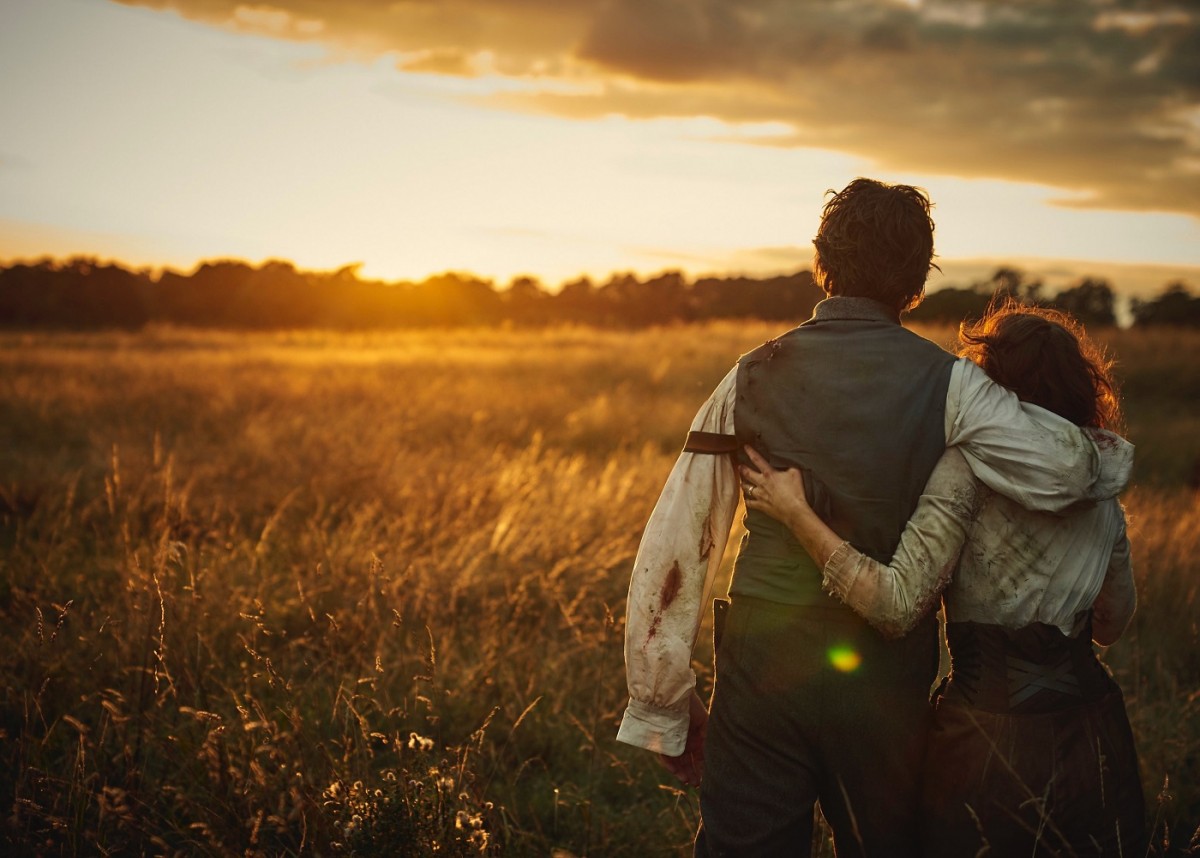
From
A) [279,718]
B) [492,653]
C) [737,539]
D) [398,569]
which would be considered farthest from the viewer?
[737,539]

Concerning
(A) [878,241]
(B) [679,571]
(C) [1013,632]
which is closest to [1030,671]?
(C) [1013,632]

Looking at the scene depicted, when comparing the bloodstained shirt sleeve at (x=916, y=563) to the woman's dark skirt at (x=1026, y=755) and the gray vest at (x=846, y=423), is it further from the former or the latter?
the woman's dark skirt at (x=1026, y=755)

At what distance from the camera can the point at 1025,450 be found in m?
1.72

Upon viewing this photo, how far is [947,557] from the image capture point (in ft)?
5.90

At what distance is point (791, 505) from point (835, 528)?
135 mm

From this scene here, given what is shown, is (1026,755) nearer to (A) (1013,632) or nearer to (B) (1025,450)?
(A) (1013,632)

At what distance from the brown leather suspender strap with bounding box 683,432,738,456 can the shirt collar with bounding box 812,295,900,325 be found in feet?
1.18

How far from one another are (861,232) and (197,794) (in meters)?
2.89

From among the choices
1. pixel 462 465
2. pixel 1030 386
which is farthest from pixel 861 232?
pixel 462 465

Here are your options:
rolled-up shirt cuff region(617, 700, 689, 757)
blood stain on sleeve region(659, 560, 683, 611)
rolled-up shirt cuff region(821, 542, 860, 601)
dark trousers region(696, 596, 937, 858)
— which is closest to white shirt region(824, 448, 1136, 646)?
rolled-up shirt cuff region(821, 542, 860, 601)

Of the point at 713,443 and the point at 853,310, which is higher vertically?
the point at 853,310

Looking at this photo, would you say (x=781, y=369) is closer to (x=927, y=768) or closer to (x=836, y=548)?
(x=836, y=548)


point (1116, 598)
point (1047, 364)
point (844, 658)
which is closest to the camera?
point (844, 658)

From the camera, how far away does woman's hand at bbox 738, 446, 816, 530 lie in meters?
1.81
